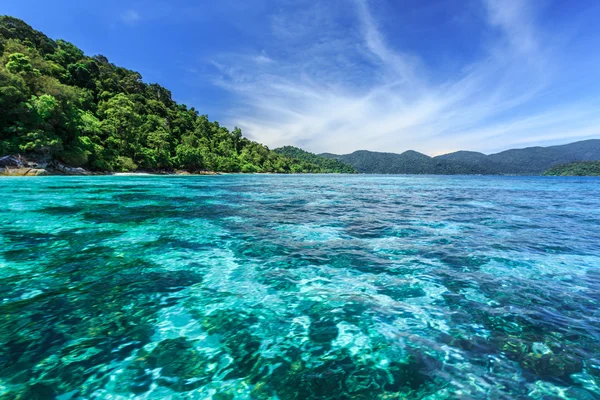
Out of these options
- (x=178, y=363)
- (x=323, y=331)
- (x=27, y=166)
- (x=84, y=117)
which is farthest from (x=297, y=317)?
(x=84, y=117)

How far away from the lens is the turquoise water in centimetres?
357

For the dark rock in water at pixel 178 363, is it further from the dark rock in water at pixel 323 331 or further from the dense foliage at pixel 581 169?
the dense foliage at pixel 581 169

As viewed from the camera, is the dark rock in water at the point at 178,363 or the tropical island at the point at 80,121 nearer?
the dark rock in water at the point at 178,363

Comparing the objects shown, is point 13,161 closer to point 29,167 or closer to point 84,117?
point 29,167

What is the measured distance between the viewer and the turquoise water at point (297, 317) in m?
3.57

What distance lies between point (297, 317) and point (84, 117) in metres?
89.6

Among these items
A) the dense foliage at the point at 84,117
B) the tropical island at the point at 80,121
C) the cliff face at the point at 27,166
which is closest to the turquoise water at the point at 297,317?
the cliff face at the point at 27,166

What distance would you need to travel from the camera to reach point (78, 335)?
14.7 feet

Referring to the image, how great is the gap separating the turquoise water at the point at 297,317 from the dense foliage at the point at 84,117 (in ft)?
177

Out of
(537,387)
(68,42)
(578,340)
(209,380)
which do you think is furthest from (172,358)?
(68,42)

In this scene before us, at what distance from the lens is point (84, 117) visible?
6931 cm

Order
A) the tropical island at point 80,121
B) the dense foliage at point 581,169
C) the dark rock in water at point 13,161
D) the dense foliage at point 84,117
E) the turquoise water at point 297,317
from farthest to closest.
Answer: the dense foliage at point 581,169
the dense foliage at point 84,117
the tropical island at point 80,121
the dark rock in water at point 13,161
the turquoise water at point 297,317

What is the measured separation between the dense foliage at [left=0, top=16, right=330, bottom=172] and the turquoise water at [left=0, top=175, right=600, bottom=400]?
177 ft

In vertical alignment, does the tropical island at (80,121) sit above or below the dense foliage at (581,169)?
above
